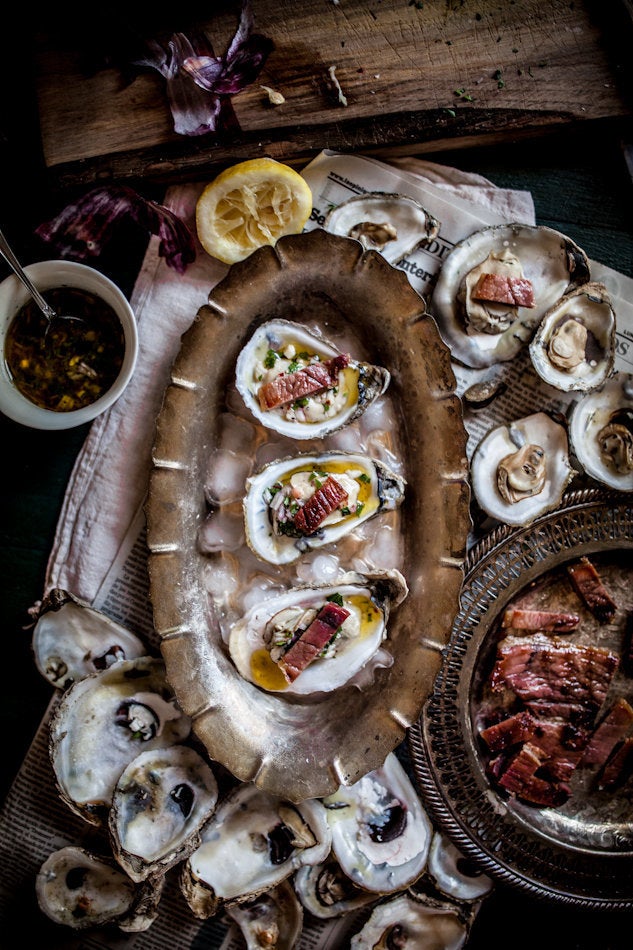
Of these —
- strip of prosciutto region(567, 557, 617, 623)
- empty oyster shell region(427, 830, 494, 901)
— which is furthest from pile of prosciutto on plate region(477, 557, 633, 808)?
empty oyster shell region(427, 830, 494, 901)

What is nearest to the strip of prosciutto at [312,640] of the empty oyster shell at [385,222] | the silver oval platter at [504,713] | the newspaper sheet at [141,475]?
the silver oval platter at [504,713]

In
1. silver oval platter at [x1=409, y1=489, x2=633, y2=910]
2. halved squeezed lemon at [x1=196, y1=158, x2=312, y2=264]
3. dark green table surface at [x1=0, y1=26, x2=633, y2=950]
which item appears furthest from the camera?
dark green table surface at [x1=0, y1=26, x2=633, y2=950]

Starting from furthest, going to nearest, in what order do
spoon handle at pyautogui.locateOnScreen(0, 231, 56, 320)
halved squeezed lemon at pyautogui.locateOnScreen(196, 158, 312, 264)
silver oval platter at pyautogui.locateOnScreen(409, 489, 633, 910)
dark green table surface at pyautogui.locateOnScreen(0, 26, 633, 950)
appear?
dark green table surface at pyautogui.locateOnScreen(0, 26, 633, 950), silver oval platter at pyautogui.locateOnScreen(409, 489, 633, 910), halved squeezed lemon at pyautogui.locateOnScreen(196, 158, 312, 264), spoon handle at pyautogui.locateOnScreen(0, 231, 56, 320)

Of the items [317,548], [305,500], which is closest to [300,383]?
[305,500]

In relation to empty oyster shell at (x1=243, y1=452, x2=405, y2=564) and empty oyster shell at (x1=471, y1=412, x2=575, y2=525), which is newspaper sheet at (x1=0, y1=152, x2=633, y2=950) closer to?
empty oyster shell at (x1=471, y1=412, x2=575, y2=525)

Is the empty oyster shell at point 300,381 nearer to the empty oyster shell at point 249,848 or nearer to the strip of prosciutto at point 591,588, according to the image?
the strip of prosciutto at point 591,588

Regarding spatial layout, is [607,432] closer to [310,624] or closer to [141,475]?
[310,624]
